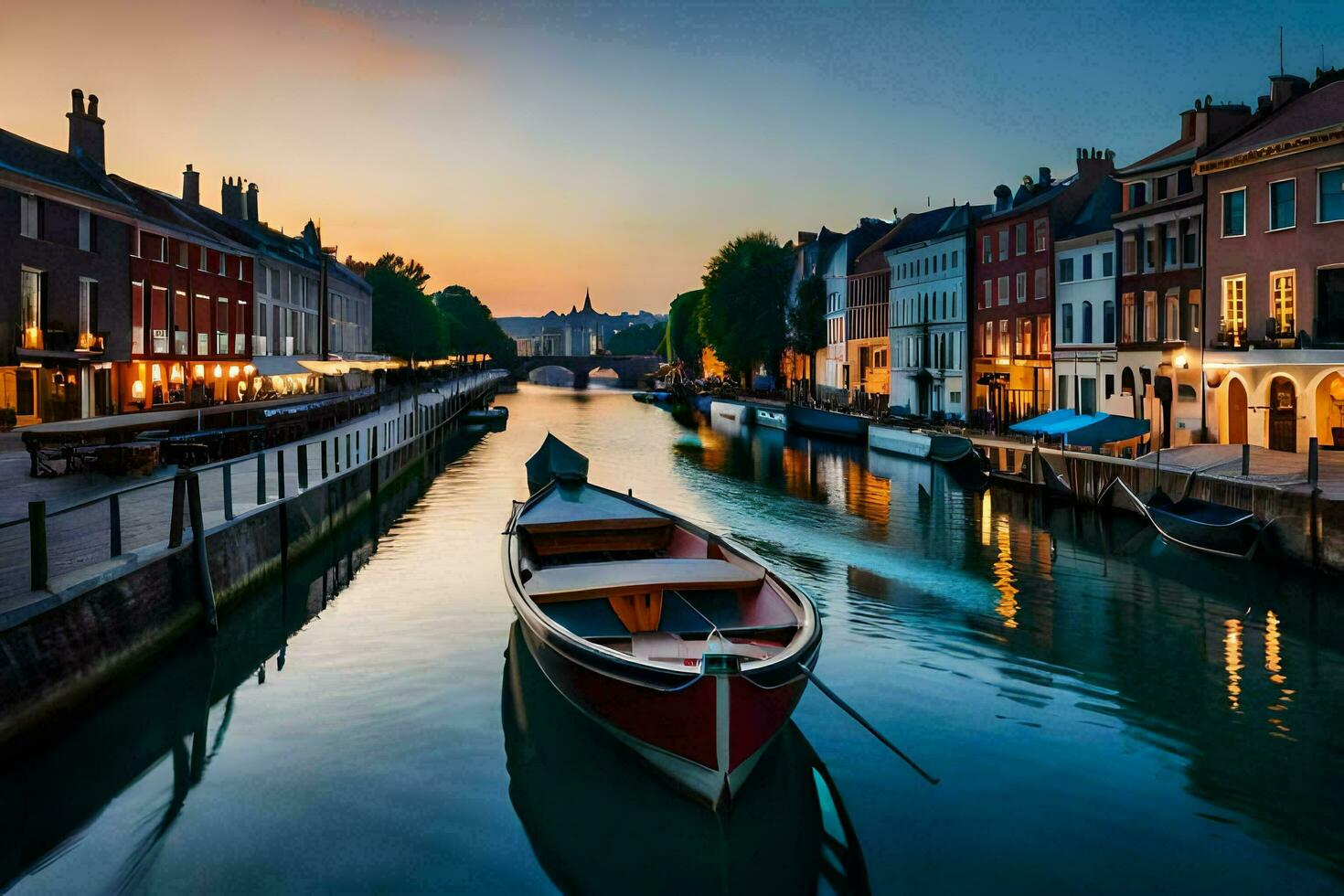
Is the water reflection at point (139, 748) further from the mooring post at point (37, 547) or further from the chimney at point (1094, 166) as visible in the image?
the chimney at point (1094, 166)

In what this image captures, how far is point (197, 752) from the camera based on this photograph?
1324cm

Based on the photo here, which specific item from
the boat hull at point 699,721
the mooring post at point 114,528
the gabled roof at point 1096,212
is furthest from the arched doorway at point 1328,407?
the mooring post at point 114,528

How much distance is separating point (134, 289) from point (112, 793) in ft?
128

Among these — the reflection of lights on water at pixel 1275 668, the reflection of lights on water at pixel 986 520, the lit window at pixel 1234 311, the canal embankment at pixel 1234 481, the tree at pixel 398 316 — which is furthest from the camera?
the tree at pixel 398 316

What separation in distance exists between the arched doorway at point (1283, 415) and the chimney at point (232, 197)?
68042mm

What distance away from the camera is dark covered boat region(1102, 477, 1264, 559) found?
24.7m

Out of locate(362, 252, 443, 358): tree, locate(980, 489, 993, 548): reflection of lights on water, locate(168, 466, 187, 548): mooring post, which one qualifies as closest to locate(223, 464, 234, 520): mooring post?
locate(168, 466, 187, 548): mooring post

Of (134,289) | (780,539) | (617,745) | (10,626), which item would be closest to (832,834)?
(617,745)

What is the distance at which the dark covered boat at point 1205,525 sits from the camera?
2473 centimetres

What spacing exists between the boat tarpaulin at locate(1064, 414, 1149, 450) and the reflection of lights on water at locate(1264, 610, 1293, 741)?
13463 millimetres

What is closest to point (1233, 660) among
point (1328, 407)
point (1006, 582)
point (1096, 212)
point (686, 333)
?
point (1006, 582)

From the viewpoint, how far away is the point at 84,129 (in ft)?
154

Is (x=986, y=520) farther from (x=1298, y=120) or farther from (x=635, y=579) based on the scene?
(x=635, y=579)

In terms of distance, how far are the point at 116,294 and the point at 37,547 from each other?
35511 millimetres
